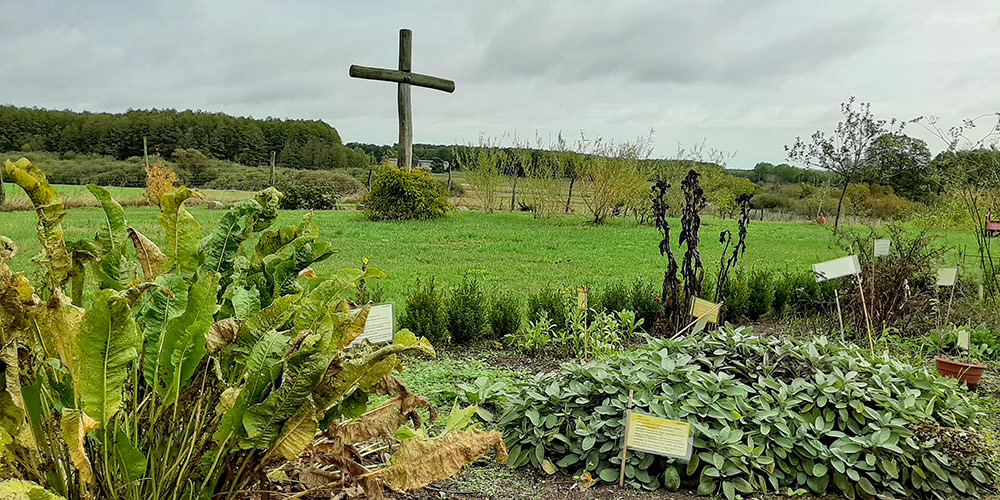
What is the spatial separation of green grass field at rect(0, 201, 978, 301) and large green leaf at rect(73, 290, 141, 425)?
4368 mm

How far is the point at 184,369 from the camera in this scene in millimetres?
1634

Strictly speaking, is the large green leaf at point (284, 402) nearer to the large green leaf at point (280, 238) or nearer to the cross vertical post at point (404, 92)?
the large green leaf at point (280, 238)

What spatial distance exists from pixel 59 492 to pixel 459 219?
12.6 m

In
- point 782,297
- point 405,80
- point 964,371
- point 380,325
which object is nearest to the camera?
point 380,325

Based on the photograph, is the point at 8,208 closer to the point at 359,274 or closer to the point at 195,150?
the point at 195,150

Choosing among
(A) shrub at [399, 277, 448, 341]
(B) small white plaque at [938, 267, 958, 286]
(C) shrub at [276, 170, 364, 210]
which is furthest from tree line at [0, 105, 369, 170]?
(B) small white plaque at [938, 267, 958, 286]

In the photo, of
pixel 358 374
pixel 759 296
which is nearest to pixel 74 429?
pixel 358 374

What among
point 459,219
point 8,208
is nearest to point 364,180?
point 459,219

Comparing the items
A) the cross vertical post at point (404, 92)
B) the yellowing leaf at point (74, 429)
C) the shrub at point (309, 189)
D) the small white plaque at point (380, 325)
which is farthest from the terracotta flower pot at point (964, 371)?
the shrub at point (309, 189)

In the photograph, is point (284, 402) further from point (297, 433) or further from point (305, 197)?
point (305, 197)

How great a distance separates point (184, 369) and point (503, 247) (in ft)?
27.8

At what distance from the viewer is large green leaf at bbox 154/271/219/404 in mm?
1576

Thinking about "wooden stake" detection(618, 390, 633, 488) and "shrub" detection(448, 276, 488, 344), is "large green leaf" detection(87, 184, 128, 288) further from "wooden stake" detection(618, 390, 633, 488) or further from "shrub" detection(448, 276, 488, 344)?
"shrub" detection(448, 276, 488, 344)

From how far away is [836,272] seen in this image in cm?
398
